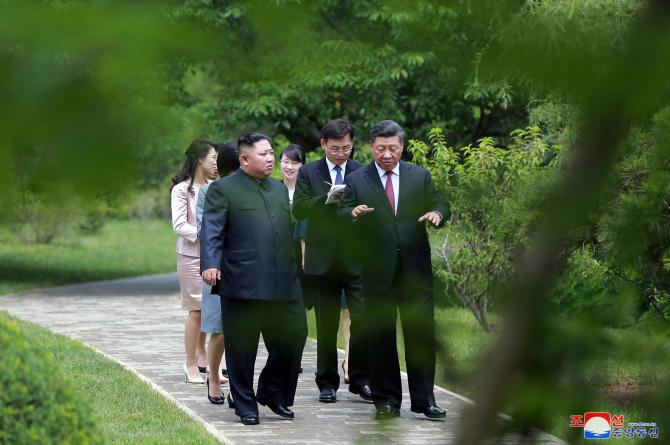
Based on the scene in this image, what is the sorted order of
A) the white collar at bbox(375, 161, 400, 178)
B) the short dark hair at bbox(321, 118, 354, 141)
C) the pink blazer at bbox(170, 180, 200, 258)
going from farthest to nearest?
1. the pink blazer at bbox(170, 180, 200, 258)
2. the short dark hair at bbox(321, 118, 354, 141)
3. the white collar at bbox(375, 161, 400, 178)

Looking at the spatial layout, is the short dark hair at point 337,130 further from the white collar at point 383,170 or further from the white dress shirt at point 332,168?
the white collar at point 383,170

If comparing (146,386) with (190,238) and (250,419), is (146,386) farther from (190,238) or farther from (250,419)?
(250,419)

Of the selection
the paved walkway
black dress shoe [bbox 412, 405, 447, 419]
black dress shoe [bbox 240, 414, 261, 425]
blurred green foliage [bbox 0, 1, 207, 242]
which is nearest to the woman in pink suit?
the paved walkway

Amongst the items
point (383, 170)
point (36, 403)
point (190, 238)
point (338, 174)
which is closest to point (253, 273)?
point (383, 170)

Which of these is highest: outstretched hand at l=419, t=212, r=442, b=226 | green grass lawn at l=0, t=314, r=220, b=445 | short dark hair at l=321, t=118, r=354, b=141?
short dark hair at l=321, t=118, r=354, b=141

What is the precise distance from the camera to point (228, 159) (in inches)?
344

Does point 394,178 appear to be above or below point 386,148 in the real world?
below

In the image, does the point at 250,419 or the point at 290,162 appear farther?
the point at 290,162

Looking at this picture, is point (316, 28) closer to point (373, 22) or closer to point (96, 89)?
point (96, 89)

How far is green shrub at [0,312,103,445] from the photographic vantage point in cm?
411

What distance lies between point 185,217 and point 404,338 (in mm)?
6830

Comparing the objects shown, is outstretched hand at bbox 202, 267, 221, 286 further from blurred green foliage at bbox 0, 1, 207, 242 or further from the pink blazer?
blurred green foliage at bbox 0, 1, 207, 242

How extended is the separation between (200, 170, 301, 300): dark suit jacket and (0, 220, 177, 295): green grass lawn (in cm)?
1302

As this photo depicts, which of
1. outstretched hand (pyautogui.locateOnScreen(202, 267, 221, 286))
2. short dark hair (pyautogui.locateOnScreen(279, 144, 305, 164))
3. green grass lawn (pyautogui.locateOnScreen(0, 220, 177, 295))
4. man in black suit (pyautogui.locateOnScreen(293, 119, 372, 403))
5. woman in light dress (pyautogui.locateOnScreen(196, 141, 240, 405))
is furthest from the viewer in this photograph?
green grass lawn (pyautogui.locateOnScreen(0, 220, 177, 295))
